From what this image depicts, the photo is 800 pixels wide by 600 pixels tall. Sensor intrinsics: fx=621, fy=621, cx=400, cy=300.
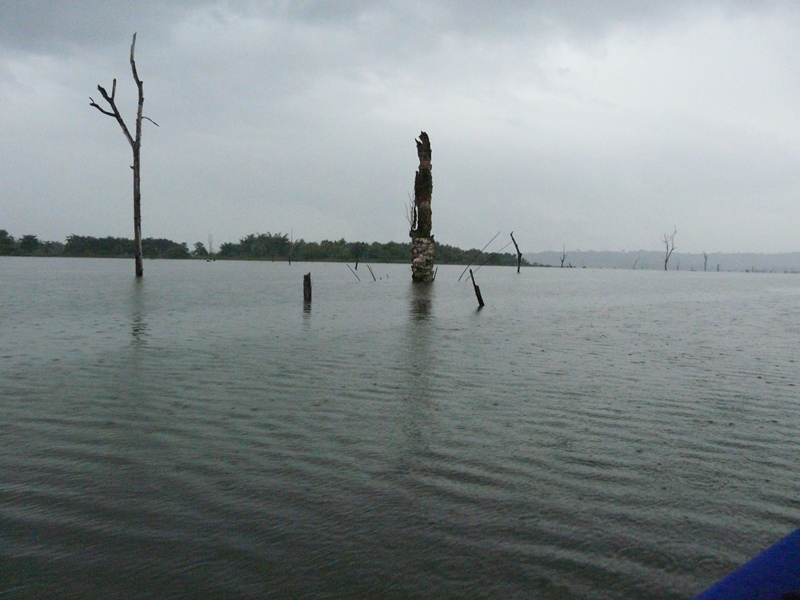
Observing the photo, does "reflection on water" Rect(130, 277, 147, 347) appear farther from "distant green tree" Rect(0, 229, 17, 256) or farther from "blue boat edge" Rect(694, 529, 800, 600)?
"distant green tree" Rect(0, 229, 17, 256)

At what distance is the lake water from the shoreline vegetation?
5331 inches

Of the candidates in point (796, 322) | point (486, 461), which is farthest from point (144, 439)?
point (796, 322)

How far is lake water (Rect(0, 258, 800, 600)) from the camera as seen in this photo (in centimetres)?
339

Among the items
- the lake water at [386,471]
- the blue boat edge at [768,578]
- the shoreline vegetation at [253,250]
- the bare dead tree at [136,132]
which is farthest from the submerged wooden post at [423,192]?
the shoreline vegetation at [253,250]

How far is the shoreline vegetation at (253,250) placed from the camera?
484 feet

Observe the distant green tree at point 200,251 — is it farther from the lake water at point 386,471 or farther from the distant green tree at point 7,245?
the lake water at point 386,471

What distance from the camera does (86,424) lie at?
21.1 feet

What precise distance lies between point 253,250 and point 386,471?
538 feet

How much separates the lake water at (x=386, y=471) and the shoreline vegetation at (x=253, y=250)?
444 ft

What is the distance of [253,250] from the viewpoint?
164 meters

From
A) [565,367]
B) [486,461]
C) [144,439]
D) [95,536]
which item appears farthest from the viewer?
[565,367]

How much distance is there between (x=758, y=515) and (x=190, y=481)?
409 centimetres

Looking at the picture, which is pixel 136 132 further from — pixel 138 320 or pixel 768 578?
pixel 768 578

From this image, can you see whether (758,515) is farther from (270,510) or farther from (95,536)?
(95,536)
